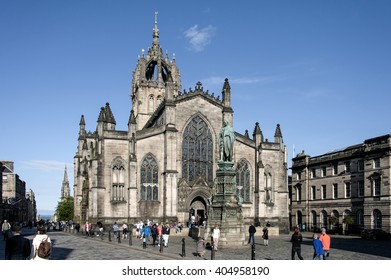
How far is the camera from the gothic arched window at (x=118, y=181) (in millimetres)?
45750

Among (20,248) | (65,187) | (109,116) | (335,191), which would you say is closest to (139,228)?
(109,116)

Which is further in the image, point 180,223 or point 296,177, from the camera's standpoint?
point 296,177

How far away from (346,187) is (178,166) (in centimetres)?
1967

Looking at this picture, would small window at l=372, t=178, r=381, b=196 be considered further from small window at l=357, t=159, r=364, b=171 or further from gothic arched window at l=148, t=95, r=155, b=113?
gothic arched window at l=148, t=95, r=155, b=113

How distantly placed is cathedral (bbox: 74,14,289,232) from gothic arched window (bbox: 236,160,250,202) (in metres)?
0.11

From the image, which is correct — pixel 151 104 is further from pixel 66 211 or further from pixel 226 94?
pixel 66 211

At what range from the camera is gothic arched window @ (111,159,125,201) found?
4575 cm

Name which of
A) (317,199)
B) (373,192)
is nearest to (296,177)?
(317,199)

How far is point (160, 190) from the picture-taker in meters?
47.4

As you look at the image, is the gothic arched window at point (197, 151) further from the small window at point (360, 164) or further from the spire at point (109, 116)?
the small window at point (360, 164)

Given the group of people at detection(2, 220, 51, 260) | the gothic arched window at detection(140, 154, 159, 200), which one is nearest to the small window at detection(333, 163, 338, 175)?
the gothic arched window at detection(140, 154, 159, 200)

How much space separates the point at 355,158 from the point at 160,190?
22.0m

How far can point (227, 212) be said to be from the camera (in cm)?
2742
